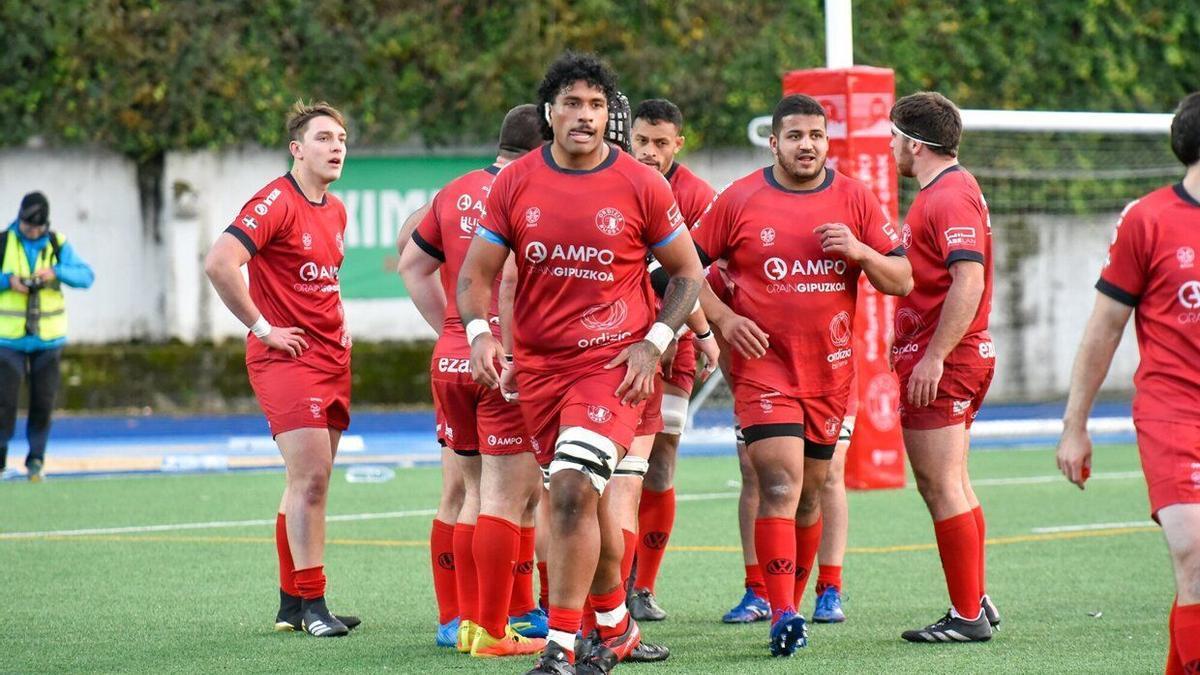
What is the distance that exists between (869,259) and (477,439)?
68.5 inches

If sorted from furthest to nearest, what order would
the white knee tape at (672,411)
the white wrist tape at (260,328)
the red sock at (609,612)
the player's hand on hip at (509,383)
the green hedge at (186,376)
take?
the green hedge at (186,376)
the white knee tape at (672,411)
the white wrist tape at (260,328)
the red sock at (609,612)
the player's hand on hip at (509,383)

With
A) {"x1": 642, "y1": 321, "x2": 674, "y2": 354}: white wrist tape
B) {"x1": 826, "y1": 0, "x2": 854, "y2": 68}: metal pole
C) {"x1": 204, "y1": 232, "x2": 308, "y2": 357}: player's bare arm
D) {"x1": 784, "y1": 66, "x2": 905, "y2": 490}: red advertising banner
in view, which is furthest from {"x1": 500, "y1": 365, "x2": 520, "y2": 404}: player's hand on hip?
{"x1": 826, "y1": 0, "x2": 854, "y2": 68}: metal pole

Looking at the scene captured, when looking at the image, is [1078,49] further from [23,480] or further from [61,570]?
Result: [61,570]

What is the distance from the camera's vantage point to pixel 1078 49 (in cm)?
2133

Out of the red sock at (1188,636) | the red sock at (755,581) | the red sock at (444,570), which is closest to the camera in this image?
the red sock at (1188,636)

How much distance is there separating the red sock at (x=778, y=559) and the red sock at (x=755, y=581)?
0.99 m

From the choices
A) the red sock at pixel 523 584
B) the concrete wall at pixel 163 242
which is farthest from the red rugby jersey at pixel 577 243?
the concrete wall at pixel 163 242

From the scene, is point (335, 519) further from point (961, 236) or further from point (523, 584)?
point (961, 236)

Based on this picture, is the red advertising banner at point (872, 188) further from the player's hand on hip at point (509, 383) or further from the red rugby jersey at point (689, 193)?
the player's hand on hip at point (509, 383)

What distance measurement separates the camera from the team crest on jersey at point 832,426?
7.06m

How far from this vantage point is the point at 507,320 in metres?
A: 6.50

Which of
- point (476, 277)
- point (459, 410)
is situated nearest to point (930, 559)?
point (459, 410)

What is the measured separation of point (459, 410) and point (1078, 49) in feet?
53.0

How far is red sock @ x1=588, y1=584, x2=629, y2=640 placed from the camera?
643 cm
